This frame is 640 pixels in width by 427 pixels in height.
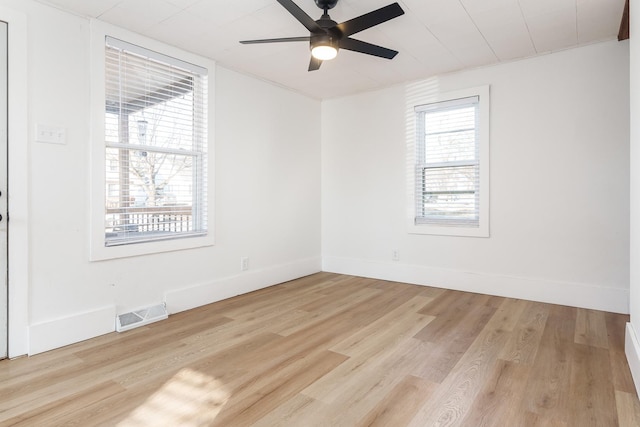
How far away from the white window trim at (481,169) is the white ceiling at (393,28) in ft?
0.97

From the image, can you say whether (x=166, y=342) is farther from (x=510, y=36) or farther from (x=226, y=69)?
(x=510, y=36)

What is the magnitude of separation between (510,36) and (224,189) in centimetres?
302

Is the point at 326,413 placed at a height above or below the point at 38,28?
below

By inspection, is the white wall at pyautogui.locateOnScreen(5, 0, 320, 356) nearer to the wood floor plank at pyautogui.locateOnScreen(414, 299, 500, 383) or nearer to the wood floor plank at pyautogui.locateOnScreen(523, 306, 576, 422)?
the wood floor plank at pyautogui.locateOnScreen(414, 299, 500, 383)

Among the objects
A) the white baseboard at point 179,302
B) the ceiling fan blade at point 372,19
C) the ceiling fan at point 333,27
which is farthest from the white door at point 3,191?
the ceiling fan blade at point 372,19

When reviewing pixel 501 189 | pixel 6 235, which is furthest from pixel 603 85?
pixel 6 235

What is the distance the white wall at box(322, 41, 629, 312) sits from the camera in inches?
123

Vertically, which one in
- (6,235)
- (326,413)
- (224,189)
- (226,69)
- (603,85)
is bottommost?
(326,413)

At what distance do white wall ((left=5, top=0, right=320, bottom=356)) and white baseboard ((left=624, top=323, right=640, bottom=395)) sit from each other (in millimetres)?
3216

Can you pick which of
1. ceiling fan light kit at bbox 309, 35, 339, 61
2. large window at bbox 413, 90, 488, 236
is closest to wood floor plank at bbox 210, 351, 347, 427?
ceiling fan light kit at bbox 309, 35, 339, 61

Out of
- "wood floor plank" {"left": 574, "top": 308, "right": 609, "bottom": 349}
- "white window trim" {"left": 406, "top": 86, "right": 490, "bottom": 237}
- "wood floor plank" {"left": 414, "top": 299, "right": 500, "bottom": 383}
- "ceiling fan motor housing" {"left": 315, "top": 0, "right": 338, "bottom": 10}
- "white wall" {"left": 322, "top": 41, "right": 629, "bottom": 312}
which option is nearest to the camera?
"wood floor plank" {"left": 414, "top": 299, "right": 500, "bottom": 383}

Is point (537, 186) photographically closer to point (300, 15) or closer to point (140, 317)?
point (300, 15)

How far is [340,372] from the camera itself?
210 cm

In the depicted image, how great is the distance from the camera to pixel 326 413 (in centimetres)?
169
